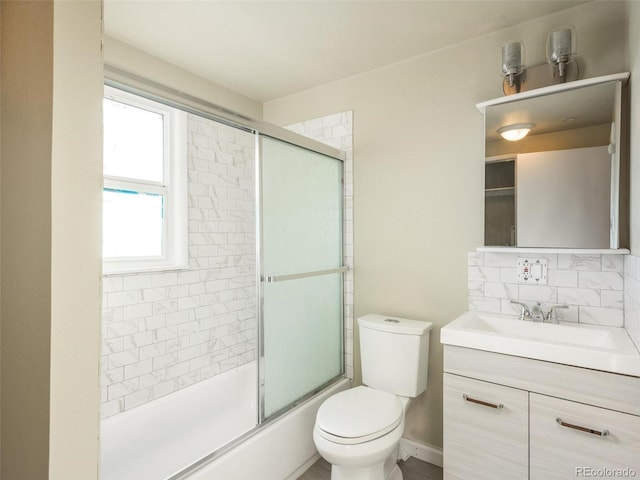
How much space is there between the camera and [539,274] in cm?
192

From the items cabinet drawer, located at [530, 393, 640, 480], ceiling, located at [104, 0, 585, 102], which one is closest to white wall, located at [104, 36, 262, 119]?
ceiling, located at [104, 0, 585, 102]

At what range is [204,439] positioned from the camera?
2.27 meters

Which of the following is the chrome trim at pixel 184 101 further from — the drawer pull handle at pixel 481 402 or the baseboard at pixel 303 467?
the baseboard at pixel 303 467

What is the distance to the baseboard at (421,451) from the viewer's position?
7.19 ft

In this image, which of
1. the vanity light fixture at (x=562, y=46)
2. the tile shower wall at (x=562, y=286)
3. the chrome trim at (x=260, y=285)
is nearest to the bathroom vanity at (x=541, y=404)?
the tile shower wall at (x=562, y=286)

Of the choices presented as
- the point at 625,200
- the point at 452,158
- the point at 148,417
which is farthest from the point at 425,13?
the point at 148,417

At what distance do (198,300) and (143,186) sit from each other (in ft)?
2.87

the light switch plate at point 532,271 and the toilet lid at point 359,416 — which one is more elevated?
the light switch plate at point 532,271

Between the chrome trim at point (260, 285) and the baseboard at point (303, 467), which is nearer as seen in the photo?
the chrome trim at point (260, 285)

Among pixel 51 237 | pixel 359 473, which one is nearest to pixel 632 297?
pixel 359 473

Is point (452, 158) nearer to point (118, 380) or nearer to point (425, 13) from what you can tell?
A: point (425, 13)

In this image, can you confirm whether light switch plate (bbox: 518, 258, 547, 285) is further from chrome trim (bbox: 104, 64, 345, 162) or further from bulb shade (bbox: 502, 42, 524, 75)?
chrome trim (bbox: 104, 64, 345, 162)

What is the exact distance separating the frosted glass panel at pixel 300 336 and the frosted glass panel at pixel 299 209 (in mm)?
135

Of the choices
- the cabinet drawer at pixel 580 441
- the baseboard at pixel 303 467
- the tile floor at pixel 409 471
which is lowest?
the tile floor at pixel 409 471
